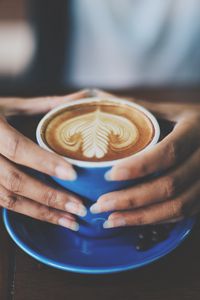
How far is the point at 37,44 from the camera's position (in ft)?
4.87

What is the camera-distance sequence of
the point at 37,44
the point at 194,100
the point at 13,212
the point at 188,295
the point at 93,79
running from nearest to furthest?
the point at 188,295
the point at 13,212
the point at 194,100
the point at 37,44
the point at 93,79

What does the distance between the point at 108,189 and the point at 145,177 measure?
6 cm

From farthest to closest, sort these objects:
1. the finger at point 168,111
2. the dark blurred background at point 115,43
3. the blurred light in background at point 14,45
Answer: the blurred light in background at point 14,45
the dark blurred background at point 115,43
the finger at point 168,111

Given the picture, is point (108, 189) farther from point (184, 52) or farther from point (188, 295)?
point (184, 52)

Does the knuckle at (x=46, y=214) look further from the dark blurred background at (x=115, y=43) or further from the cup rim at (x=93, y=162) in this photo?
the dark blurred background at (x=115, y=43)

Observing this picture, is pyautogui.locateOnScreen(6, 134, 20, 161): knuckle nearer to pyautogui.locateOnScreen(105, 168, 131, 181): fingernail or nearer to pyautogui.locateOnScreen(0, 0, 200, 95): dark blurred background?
pyautogui.locateOnScreen(105, 168, 131, 181): fingernail

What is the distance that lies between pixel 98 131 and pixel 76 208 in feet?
0.47

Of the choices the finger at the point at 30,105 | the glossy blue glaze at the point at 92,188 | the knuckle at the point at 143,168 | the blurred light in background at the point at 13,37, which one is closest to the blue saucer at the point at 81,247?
the glossy blue glaze at the point at 92,188

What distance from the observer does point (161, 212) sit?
0.74m

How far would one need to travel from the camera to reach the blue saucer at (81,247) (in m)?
0.69

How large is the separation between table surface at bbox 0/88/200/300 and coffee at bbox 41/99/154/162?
17 centimetres

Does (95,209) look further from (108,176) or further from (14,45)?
(14,45)

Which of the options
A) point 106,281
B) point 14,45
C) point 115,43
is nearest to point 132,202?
point 106,281

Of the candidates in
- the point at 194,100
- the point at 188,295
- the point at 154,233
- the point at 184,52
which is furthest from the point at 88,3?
the point at 188,295
